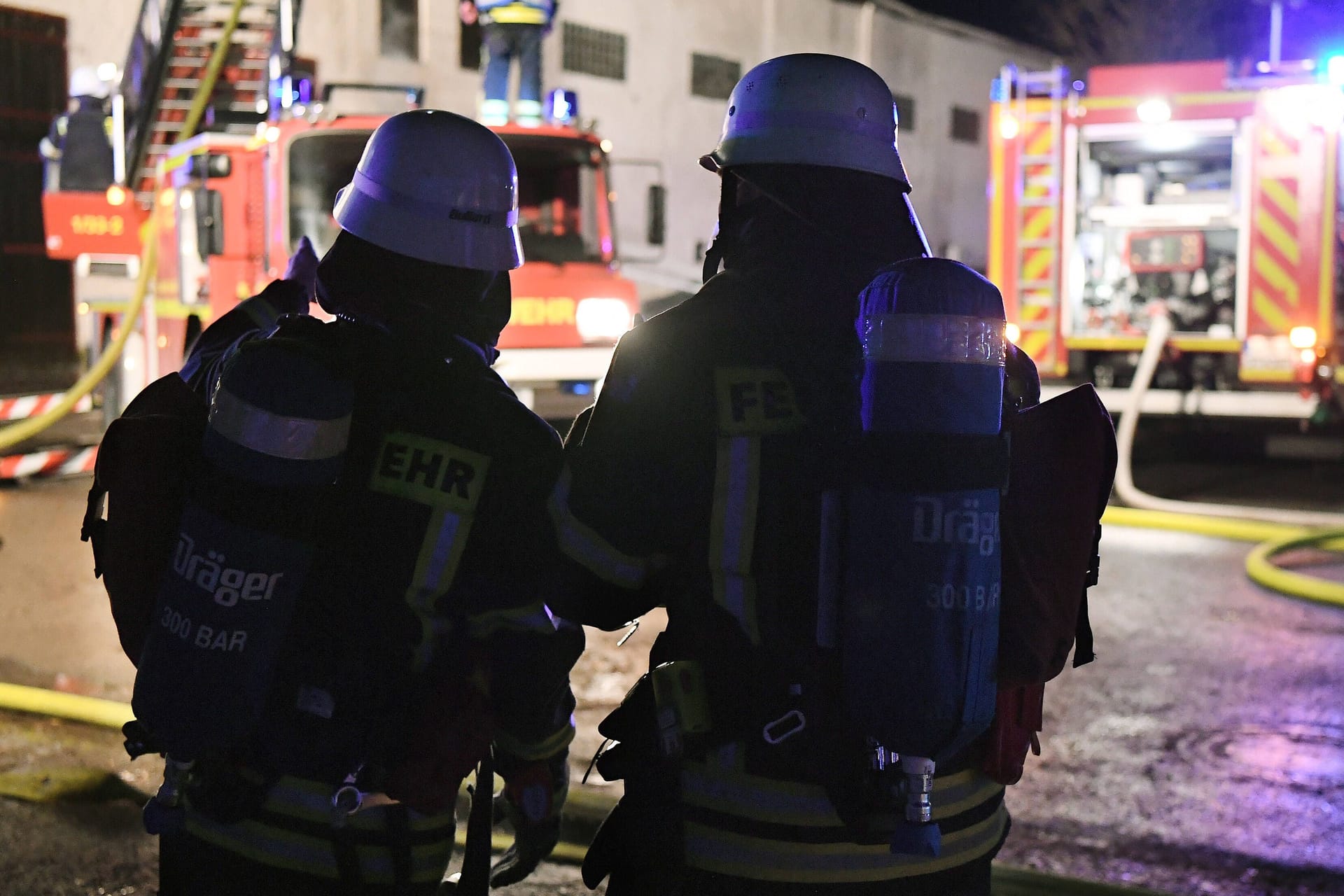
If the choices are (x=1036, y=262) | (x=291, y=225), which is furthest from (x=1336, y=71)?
(x=291, y=225)

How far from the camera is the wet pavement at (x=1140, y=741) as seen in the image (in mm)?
3547

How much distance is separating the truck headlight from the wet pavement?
2.64 metres

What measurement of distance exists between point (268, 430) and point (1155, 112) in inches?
379

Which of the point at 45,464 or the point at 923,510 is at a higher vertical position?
the point at 923,510

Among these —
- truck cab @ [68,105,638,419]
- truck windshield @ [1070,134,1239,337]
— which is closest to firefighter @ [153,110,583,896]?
truck cab @ [68,105,638,419]

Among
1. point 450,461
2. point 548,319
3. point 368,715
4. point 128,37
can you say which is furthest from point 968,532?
point 128,37

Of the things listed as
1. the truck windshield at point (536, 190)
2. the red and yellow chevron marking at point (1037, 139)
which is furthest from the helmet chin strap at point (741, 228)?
the red and yellow chevron marking at point (1037, 139)

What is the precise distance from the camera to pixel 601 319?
26.9ft

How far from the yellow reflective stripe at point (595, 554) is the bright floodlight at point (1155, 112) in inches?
369

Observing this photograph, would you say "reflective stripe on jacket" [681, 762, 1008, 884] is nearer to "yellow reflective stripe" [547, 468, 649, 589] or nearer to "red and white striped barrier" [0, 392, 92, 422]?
"yellow reflective stripe" [547, 468, 649, 589]

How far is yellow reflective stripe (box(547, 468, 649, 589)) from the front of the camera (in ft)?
5.65

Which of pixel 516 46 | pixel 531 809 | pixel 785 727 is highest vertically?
pixel 516 46

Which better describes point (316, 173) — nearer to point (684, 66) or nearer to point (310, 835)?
point (310, 835)

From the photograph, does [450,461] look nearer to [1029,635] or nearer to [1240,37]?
[1029,635]
